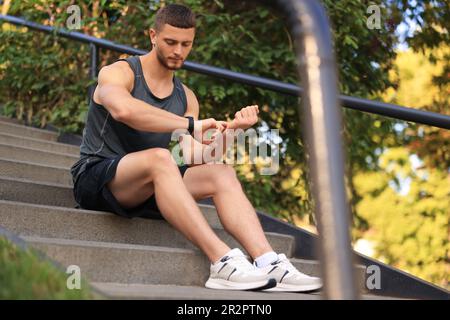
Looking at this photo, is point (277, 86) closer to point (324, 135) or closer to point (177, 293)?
point (177, 293)

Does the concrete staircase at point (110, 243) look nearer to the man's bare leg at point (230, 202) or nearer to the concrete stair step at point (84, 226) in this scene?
→ the concrete stair step at point (84, 226)

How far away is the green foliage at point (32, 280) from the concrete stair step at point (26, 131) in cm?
297

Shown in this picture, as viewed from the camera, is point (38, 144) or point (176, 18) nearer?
point (176, 18)

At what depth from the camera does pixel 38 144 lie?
15.8ft

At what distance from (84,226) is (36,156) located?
4.77ft

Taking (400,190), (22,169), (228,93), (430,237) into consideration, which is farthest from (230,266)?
(400,190)

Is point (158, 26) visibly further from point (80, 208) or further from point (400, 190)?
point (400, 190)

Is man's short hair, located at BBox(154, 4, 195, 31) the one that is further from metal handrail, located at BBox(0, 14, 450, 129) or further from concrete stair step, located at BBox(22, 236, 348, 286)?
concrete stair step, located at BBox(22, 236, 348, 286)

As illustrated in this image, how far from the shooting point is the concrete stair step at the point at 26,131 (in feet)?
16.5

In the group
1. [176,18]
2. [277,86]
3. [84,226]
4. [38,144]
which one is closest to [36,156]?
[38,144]

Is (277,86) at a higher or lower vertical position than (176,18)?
lower

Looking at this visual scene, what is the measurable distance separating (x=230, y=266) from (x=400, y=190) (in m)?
10.1

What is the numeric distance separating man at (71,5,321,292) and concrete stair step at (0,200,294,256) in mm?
62

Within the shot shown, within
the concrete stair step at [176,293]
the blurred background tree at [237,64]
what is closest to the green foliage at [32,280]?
the concrete stair step at [176,293]
